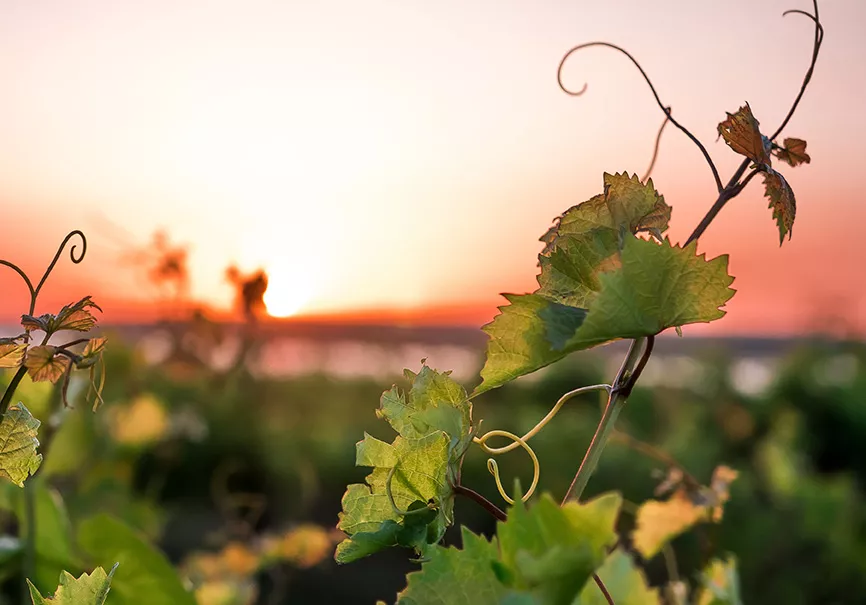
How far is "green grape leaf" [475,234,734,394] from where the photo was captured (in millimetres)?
307

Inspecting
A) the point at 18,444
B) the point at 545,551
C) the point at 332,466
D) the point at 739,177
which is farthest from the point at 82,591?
the point at 332,466

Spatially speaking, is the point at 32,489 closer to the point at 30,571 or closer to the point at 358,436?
the point at 30,571

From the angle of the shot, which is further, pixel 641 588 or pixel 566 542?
pixel 641 588

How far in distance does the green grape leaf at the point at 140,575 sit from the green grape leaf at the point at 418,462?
339mm

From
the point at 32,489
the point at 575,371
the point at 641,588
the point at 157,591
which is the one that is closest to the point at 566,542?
the point at 641,588

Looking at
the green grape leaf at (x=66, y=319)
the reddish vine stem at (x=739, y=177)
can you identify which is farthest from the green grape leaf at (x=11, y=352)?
the reddish vine stem at (x=739, y=177)

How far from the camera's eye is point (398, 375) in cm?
510

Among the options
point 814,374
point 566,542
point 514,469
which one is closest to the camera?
point 566,542

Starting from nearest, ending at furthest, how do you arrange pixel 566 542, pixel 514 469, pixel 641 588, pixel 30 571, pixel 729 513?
pixel 566 542 → pixel 641 588 → pixel 30 571 → pixel 729 513 → pixel 514 469

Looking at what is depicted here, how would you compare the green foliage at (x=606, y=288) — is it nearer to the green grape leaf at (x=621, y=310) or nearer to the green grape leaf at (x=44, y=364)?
the green grape leaf at (x=621, y=310)

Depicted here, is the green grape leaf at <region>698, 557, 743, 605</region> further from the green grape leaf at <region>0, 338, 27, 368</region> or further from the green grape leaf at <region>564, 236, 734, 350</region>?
the green grape leaf at <region>0, 338, 27, 368</region>

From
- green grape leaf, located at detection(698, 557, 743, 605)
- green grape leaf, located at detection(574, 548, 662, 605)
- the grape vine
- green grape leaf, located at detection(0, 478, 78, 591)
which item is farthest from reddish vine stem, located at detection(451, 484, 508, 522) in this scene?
green grape leaf, located at detection(0, 478, 78, 591)

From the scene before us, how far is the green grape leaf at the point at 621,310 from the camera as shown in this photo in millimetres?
307

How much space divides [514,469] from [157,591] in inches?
112
